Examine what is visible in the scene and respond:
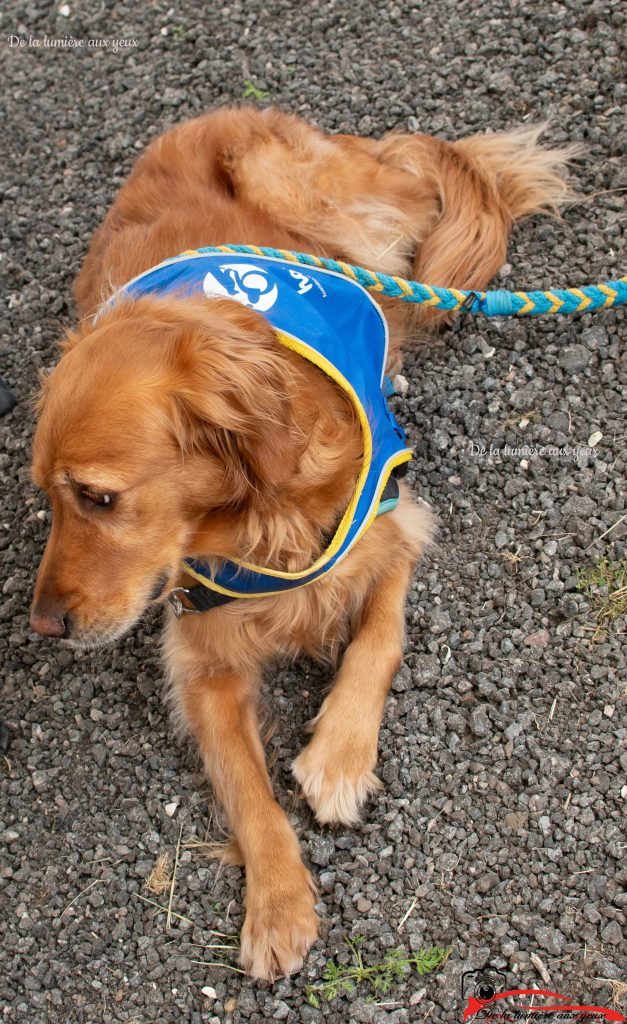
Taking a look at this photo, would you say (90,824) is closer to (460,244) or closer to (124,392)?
(124,392)

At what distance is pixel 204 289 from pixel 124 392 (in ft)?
1.34

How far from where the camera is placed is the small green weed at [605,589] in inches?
114

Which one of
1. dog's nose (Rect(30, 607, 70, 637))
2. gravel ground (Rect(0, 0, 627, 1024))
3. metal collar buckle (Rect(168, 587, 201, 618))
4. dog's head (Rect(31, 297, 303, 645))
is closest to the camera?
dog's head (Rect(31, 297, 303, 645))

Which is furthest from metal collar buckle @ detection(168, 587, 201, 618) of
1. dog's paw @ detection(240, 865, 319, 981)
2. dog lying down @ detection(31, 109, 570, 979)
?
dog's paw @ detection(240, 865, 319, 981)

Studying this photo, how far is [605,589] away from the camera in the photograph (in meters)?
2.96

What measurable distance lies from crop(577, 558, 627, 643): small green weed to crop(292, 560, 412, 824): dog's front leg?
605mm

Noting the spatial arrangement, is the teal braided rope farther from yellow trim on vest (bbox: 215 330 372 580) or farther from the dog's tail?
yellow trim on vest (bbox: 215 330 372 580)

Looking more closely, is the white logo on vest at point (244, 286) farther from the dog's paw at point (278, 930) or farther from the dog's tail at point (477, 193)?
the dog's paw at point (278, 930)

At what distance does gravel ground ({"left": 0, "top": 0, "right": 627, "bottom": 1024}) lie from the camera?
2.51m

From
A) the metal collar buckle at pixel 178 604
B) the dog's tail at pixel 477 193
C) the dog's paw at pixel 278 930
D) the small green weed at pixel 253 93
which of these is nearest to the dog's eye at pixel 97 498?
the metal collar buckle at pixel 178 604

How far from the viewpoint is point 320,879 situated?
2643 millimetres

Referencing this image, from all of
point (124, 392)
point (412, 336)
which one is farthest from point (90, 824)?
point (412, 336)

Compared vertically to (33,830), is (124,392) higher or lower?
higher

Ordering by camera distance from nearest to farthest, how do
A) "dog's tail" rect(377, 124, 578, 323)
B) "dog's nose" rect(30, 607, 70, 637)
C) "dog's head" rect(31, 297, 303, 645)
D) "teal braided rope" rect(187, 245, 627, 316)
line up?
"dog's head" rect(31, 297, 303, 645) < "dog's nose" rect(30, 607, 70, 637) < "teal braided rope" rect(187, 245, 627, 316) < "dog's tail" rect(377, 124, 578, 323)
